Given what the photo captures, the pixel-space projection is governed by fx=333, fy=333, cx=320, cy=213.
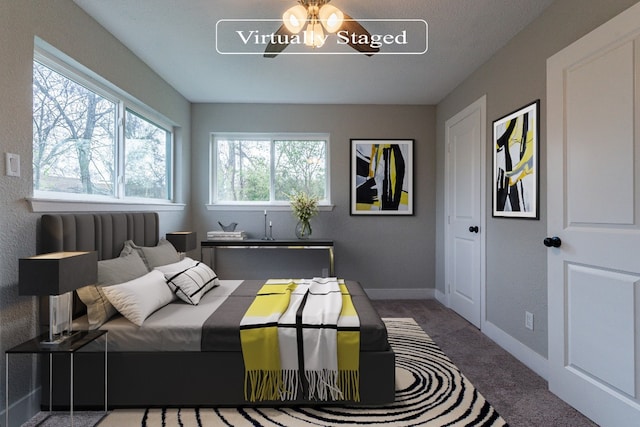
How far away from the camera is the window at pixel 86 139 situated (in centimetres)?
213

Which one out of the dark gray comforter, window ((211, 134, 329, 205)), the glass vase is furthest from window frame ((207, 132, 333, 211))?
the dark gray comforter

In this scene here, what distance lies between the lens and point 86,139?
253cm

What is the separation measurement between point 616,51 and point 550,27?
708mm

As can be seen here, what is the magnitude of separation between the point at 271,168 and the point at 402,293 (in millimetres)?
2376

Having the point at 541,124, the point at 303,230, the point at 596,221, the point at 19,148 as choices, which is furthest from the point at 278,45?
the point at 303,230

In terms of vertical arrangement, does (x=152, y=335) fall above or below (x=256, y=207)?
below

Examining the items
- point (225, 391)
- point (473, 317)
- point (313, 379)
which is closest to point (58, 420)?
point (225, 391)

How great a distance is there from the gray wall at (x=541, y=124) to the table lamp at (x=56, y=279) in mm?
2863

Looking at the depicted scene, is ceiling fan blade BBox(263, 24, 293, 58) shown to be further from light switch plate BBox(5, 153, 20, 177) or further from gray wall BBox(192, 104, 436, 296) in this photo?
gray wall BBox(192, 104, 436, 296)

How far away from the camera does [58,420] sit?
1.85m

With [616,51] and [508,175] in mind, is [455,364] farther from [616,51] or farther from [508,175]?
[616,51]

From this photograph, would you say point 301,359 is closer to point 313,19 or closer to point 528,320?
point 528,320

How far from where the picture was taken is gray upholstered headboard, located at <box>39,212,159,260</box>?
194cm

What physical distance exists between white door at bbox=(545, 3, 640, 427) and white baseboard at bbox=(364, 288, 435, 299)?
7.24ft
